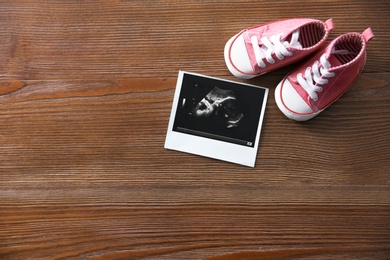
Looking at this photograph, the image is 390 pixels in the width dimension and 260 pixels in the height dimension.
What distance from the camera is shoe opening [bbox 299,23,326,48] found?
84 centimetres

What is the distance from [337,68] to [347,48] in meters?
0.08

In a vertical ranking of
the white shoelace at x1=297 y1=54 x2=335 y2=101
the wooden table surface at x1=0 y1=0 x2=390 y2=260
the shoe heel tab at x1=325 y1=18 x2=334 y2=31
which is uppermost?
the shoe heel tab at x1=325 y1=18 x2=334 y2=31

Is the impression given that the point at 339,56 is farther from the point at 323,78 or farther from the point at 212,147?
the point at 212,147

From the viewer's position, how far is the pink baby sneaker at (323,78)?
809 mm

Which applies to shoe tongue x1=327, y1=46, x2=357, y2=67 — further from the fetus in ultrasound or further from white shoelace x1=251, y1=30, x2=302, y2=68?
the fetus in ultrasound

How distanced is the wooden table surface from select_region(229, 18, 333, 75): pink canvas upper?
52 millimetres

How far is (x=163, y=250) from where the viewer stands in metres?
0.89

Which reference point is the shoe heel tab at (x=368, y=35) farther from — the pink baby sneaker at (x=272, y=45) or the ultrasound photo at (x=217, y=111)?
the ultrasound photo at (x=217, y=111)

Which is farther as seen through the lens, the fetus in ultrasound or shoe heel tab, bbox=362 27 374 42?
the fetus in ultrasound

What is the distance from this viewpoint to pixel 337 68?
Answer: 0.80 metres

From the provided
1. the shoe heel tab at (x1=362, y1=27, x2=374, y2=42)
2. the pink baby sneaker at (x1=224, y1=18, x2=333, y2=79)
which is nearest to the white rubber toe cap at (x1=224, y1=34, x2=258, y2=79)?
the pink baby sneaker at (x1=224, y1=18, x2=333, y2=79)

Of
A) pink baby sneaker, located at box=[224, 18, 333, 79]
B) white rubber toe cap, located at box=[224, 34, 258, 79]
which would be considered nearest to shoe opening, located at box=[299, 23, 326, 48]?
pink baby sneaker, located at box=[224, 18, 333, 79]

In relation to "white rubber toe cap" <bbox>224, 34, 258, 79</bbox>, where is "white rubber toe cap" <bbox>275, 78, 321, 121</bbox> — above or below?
below

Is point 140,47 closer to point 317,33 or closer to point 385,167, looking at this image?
point 317,33
